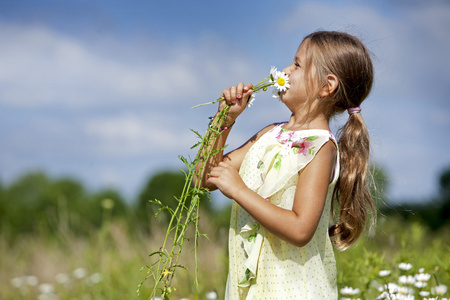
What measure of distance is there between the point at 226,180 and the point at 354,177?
0.57 metres

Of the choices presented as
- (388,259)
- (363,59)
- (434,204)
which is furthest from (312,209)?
(434,204)

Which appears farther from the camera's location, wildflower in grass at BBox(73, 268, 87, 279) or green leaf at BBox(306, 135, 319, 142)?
wildflower in grass at BBox(73, 268, 87, 279)

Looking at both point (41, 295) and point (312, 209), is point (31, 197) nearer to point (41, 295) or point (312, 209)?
point (41, 295)

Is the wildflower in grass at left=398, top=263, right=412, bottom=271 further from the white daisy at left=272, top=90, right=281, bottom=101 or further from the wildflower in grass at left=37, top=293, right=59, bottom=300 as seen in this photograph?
the wildflower in grass at left=37, top=293, right=59, bottom=300

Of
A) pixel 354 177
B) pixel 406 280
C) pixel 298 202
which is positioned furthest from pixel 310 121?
pixel 406 280

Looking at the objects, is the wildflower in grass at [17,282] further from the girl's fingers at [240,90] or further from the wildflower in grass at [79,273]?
the girl's fingers at [240,90]

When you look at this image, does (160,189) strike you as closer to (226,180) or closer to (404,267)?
(404,267)

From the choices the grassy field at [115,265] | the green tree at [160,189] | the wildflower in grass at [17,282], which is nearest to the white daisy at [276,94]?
the grassy field at [115,265]

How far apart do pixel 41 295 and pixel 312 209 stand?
426cm

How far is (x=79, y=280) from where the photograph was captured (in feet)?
17.5

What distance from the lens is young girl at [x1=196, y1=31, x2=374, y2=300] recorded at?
1964mm

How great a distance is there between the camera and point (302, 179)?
1990mm

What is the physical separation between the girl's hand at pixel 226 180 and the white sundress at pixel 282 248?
12cm

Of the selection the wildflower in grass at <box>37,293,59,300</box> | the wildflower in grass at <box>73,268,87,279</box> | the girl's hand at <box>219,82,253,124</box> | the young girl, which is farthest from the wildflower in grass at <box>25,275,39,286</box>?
the girl's hand at <box>219,82,253,124</box>
